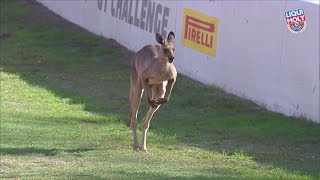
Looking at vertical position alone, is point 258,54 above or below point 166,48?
below

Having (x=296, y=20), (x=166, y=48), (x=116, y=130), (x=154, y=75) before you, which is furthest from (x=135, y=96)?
(x=296, y=20)

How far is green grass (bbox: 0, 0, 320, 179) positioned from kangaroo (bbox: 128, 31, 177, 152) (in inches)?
27.6

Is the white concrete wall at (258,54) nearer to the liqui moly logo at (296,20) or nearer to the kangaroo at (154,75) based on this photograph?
the liqui moly logo at (296,20)

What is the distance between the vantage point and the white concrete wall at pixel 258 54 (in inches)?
593

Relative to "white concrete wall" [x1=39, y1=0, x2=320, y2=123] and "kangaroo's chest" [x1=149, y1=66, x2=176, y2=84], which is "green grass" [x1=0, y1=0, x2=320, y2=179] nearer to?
"white concrete wall" [x1=39, y1=0, x2=320, y2=123]

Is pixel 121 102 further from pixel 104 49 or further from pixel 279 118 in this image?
pixel 104 49

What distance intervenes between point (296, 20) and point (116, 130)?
3513 mm

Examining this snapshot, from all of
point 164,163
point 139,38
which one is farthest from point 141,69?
point 139,38

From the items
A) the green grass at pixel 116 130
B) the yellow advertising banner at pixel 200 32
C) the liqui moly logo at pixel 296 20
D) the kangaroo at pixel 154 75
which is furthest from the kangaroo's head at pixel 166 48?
the yellow advertising banner at pixel 200 32

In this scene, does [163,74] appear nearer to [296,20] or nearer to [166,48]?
[166,48]

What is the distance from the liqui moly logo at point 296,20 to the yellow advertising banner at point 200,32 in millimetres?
2759

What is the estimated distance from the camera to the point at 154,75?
12.0 m

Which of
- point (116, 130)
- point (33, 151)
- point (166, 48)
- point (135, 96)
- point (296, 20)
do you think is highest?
point (166, 48)

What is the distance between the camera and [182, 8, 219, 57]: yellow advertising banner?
18406mm
